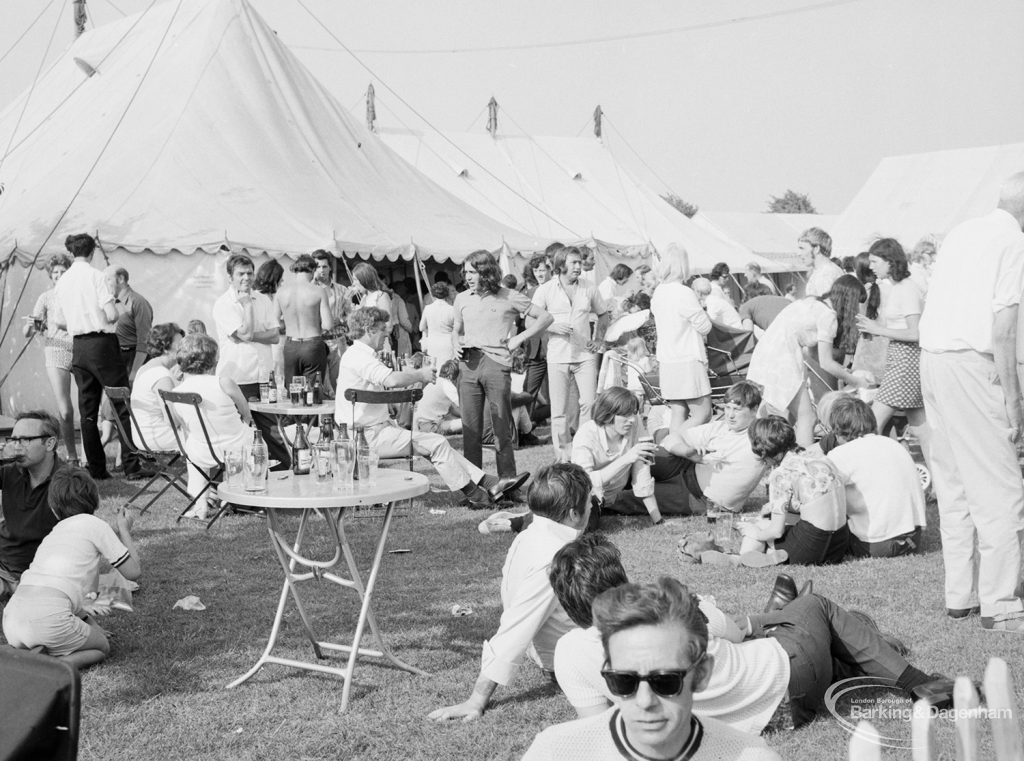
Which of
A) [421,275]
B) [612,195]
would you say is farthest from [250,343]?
[612,195]

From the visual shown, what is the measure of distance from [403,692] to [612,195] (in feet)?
60.8

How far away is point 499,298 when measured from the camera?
812 centimetres

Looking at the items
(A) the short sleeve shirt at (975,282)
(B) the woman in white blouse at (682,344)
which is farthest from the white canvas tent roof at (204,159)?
(A) the short sleeve shirt at (975,282)

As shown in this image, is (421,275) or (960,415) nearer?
(960,415)

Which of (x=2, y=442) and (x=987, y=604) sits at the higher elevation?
(x=2, y=442)

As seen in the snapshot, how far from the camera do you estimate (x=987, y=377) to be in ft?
14.5

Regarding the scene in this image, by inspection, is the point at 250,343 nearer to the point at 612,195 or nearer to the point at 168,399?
the point at 168,399

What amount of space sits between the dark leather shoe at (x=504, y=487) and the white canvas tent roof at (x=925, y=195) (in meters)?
22.8

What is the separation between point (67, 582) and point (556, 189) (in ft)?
58.9

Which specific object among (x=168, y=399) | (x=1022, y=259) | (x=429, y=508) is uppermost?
(x=1022, y=259)

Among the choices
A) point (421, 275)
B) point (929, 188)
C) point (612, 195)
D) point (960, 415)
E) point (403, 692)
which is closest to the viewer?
point (403, 692)

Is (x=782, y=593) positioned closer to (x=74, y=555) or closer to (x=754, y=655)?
(x=754, y=655)

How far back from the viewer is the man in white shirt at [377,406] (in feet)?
24.1

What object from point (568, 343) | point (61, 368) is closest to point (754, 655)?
point (568, 343)
